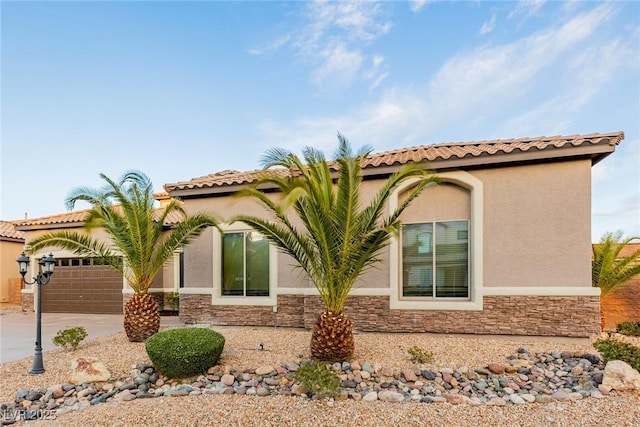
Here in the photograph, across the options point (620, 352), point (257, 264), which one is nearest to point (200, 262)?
point (257, 264)

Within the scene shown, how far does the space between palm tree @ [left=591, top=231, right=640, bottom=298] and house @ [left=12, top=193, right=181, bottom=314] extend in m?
15.1

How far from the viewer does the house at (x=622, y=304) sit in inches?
398

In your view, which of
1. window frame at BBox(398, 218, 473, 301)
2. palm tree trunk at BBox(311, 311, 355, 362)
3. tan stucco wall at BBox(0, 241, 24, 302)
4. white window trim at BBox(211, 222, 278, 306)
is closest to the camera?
palm tree trunk at BBox(311, 311, 355, 362)

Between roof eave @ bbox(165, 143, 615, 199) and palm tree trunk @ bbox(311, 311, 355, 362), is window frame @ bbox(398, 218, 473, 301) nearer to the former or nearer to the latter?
roof eave @ bbox(165, 143, 615, 199)

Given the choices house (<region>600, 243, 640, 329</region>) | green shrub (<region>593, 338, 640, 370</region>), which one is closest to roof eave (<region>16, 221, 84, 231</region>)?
green shrub (<region>593, 338, 640, 370</region>)

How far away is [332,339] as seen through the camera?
6.25 metres

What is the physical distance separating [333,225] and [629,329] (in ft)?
30.8

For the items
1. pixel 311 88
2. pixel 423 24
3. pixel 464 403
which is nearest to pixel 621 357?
pixel 464 403

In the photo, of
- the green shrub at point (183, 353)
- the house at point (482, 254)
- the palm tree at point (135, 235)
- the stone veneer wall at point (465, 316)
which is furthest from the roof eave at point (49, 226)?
the green shrub at point (183, 353)

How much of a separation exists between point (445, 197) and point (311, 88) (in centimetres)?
745

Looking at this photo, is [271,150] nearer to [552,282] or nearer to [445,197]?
[445,197]

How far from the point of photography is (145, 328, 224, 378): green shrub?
6043mm

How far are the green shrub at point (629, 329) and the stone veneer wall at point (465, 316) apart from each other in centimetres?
291

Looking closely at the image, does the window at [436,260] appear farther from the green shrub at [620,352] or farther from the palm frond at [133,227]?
the palm frond at [133,227]
